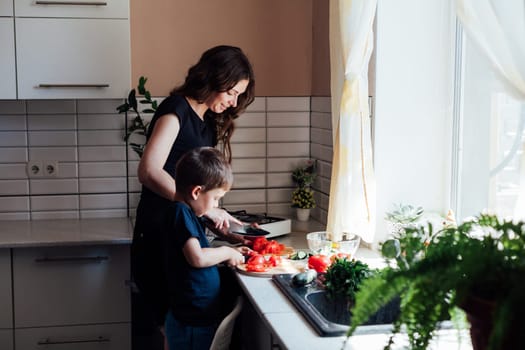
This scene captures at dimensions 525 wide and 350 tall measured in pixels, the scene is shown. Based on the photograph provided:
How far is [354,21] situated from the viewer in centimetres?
292

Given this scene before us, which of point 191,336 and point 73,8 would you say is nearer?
point 191,336

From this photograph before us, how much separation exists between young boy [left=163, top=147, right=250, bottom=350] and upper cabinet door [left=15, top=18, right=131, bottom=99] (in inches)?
37.1

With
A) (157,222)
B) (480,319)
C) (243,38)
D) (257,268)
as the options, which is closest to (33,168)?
(157,222)

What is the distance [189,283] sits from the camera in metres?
2.58

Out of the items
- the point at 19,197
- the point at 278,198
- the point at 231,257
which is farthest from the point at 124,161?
the point at 231,257

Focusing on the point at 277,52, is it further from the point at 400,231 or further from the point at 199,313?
the point at 199,313

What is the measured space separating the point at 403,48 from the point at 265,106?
3.13 feet

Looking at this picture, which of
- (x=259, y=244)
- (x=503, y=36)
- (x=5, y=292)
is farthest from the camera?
(x=5, y=292)

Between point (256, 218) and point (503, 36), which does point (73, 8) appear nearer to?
point (256, 218)

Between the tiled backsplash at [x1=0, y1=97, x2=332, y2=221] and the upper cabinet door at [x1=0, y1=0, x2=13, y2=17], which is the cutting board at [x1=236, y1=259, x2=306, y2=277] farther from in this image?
the upper cabinet door at [x1=0, y1=0, x2=13, y2=17]

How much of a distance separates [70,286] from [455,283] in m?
2.25

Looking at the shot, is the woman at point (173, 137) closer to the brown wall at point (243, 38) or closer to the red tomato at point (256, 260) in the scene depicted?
the red tomato at point (256, 260)

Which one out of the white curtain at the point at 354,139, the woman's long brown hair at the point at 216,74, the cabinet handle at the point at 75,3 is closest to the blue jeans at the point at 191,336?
the white curtain at the point at 354,139

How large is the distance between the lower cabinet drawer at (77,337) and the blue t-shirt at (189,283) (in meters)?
0.83
